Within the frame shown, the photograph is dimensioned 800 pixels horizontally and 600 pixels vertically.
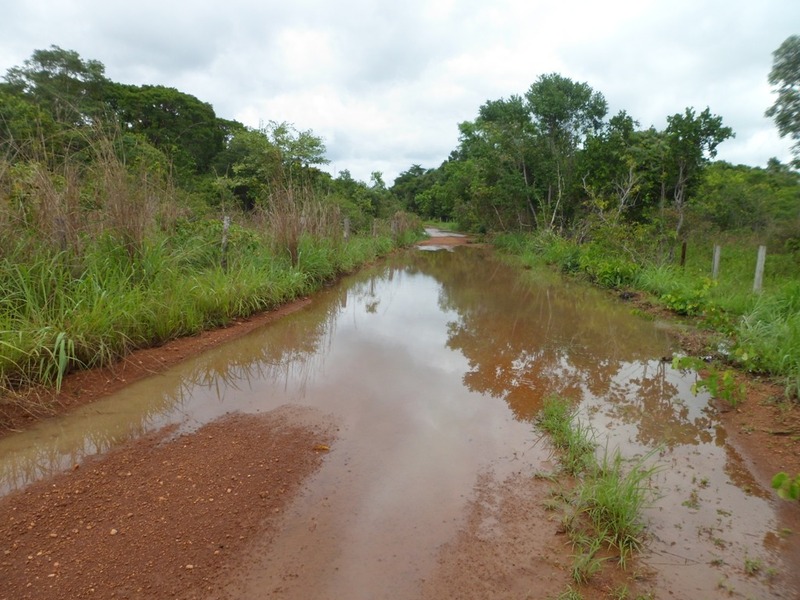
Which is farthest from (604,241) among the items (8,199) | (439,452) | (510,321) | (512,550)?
(8,199)

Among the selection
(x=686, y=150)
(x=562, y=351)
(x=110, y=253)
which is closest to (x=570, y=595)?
(x=562, y=351)

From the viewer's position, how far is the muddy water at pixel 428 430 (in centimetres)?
212

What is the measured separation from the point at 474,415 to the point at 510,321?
11.7 ft

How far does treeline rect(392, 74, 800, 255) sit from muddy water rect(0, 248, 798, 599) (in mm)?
5228

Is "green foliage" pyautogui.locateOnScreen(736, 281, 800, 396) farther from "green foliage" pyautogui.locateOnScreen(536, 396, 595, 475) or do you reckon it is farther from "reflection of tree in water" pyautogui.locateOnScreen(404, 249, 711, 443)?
"green foliage" pyautogui.locateOnScreen(536, 396, 595, 475)

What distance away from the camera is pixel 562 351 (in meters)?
5.50

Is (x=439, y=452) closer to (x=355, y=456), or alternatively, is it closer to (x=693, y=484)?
(x=355, y=456)

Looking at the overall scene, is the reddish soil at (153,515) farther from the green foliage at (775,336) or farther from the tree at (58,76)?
the tree at (58,76)

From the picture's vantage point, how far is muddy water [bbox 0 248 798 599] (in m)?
2.12

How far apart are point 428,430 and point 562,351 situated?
279 cm

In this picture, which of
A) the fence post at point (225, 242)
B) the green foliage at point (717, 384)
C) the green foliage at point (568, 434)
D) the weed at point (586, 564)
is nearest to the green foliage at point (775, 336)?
the green foliage at point (717, 384)

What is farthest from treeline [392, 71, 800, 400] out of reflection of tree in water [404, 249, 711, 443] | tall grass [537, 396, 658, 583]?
tall grass [537, 396, 658, 583]

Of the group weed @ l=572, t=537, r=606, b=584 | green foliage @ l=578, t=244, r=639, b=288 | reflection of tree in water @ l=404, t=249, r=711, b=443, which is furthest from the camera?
green foliage @ l=578, t=244, r=639, b=288

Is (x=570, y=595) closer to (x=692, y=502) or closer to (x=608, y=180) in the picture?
(x=692, y=502)
